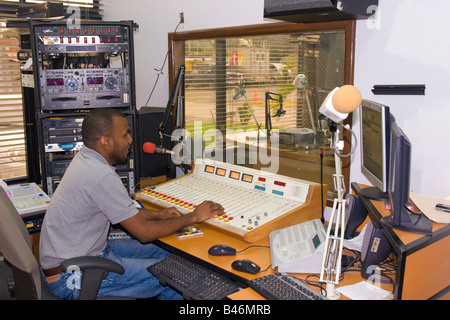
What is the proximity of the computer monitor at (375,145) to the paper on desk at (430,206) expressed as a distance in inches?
5.2

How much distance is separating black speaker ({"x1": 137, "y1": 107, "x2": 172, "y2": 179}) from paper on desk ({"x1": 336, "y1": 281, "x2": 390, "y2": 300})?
1623 millimetres

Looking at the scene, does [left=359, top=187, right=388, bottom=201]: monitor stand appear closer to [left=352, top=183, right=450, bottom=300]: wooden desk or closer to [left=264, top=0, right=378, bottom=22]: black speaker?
[left=352, top=183, right=450, bottom=300]: wooden desk

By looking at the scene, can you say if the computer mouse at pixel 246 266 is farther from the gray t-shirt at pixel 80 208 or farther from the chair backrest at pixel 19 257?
the chair backrest at pixel 19 257

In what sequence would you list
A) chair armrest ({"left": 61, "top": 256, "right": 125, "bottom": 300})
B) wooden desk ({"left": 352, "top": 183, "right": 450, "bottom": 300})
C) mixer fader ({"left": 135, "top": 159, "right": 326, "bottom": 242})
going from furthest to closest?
mixer fader ({"left": 135, "top": 159, "right": 326, "bottom": 242}) < chair armrest ({"left": 61, "top": 256, "right": 125, "bottom": 300}) < wooden desk ({"left": 352, "top": 183, "right": 450, "bottom": 300})

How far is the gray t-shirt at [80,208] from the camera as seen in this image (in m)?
1.86

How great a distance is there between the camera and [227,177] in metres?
2.45

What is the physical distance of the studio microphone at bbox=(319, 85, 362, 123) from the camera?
4.18 ft

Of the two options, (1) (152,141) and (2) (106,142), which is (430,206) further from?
(1) (152,141)

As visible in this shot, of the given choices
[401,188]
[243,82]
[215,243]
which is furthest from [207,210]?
[243,82]

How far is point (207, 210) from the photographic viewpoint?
206cm

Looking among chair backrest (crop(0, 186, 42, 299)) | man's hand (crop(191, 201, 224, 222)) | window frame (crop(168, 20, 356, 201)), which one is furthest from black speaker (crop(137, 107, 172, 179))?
chair backrest (crop(0, 186, 42, 299))

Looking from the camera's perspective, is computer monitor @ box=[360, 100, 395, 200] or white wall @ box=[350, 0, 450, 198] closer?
computer monitor @ box=[360, 100, 395, 200]

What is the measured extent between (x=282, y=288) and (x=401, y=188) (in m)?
0.53

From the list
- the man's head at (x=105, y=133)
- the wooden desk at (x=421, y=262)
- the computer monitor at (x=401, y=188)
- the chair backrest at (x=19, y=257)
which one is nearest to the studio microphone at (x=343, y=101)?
the computer monitor at (x=401, y=188)
